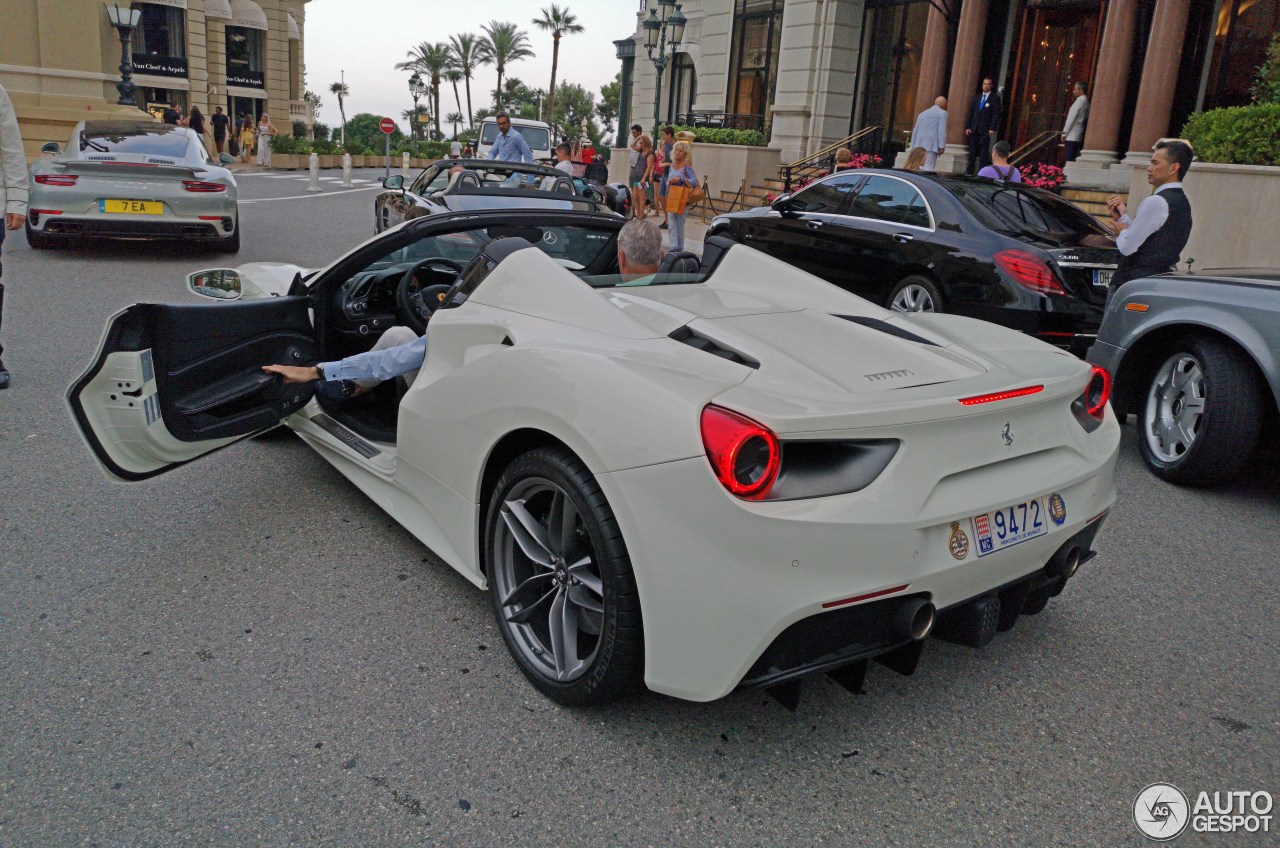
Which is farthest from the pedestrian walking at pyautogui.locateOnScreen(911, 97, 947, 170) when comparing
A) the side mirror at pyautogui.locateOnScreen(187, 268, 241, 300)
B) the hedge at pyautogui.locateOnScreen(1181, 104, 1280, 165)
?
the side mirror at pyautogui.locateOnScreen(187, 268, 241, 300)

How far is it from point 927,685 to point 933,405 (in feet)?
3.32

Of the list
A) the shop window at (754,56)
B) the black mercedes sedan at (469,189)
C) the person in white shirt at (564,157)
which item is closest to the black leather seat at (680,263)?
the black mercedes sedan at (469,189)

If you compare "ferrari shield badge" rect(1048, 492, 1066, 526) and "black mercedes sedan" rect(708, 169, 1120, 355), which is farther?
"black mercedes sedan" rect(708, 169, 1120, 355)

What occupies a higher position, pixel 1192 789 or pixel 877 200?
pixel 877 200

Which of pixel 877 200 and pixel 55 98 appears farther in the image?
pixel 55 98

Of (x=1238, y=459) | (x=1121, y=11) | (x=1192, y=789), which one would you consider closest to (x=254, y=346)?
(x=1192, y=789)

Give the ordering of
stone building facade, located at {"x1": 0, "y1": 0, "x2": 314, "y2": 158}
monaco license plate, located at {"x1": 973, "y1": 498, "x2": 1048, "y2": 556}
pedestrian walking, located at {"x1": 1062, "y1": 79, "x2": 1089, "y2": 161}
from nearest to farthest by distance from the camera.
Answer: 1. monaco license plate, located at {"x1": 973, "y1": 498, "x2": 1048, "y2": 556}
2. pedestrian walking, located at {"x1": 1062, "y1": 79, "x2": 1089, "y2": 161}
3. stone building facade, located at {"x1": 0, "y1": 0, "x2": 314, "y2": 158}

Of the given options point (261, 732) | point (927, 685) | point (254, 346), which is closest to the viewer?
point (261, 732)

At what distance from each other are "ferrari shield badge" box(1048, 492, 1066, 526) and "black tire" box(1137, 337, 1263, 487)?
9.22 ft

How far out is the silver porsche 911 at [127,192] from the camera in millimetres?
10625

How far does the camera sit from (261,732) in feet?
8.73

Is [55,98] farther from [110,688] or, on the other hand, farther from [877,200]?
[110,688]

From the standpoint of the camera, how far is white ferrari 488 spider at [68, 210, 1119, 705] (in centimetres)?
232

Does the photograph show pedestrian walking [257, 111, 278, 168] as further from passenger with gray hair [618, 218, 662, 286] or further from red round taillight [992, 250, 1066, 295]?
passenger with gray hair [618, 218, 662, 286]
